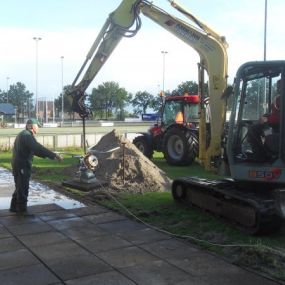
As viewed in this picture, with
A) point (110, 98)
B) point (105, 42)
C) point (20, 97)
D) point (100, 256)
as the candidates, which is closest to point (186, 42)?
point (105, 42)

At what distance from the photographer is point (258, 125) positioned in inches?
322

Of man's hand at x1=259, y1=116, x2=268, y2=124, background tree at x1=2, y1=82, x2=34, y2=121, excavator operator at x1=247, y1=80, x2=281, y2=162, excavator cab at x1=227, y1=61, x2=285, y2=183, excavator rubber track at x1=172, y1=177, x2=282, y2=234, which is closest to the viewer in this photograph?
excavator rubber track at x1=172, y1=177, x2=282, y2=234

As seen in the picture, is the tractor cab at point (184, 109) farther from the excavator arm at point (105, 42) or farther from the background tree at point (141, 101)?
the background tree at point (141, 101)

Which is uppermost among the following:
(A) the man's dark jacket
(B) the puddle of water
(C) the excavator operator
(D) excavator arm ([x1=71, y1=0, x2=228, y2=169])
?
(D) excavator arm ([x1=71, y1=0, x2=228, y2=169])

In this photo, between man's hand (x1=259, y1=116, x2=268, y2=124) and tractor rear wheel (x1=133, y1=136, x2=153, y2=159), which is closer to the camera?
man's hand (x1=259, y1=116, x2=268, y2=124)

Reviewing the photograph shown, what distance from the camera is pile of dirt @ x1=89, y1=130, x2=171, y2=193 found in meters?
12.3

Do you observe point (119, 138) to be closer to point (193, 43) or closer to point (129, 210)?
point (193, 43)

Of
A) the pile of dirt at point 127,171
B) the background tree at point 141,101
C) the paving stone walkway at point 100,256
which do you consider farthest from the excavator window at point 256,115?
the background tree at point 141,101

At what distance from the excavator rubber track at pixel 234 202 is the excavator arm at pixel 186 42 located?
8.40 feet

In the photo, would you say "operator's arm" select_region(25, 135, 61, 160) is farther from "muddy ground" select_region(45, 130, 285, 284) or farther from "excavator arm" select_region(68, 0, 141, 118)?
"excavator arm" select_region(68, 0, 141, 118)

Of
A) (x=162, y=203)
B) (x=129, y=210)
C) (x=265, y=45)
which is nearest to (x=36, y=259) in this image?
(x=129, y=210)

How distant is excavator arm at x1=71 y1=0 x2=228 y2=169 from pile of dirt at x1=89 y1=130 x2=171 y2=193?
1.29 meters

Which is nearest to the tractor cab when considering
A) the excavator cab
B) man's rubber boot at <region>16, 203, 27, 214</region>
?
man's rubber boot at <region>16, 203, 27, 214</region>

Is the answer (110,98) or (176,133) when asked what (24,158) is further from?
(110,98)
